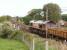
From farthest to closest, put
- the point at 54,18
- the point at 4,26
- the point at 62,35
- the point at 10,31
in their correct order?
the point at 54,18 → the point at 4,26 → the point at 10,31 → the point at 62,35

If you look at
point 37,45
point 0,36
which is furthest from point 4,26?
point 37,45

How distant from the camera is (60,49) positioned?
400 inches

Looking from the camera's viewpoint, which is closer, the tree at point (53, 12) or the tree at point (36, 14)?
the tree at point (53, 12)

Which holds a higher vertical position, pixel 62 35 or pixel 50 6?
pixel 50 6

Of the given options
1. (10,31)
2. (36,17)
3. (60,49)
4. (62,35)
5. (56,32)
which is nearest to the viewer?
(60,49)

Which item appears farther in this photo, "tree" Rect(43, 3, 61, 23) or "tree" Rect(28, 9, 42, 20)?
"tree" Rect(28, 9, 42, 20)

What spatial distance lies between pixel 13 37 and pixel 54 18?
40565 millimetres

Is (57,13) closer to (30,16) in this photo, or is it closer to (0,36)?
(30,16)

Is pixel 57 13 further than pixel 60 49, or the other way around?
pixel 57 13

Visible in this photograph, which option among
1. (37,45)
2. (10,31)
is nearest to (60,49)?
(37,45)

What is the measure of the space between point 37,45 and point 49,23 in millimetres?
48387

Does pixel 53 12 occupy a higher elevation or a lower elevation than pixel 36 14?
higher

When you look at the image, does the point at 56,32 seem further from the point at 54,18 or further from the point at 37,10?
the point at 37,10

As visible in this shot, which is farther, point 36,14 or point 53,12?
point 36,14
